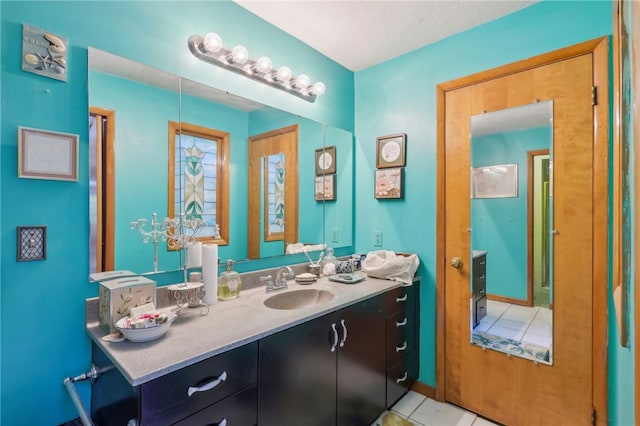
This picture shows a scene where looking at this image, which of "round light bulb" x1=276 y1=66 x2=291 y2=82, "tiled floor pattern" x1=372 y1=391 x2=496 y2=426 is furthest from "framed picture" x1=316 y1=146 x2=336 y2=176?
"tiled floor pattern" x1=372 y1=391 x2=496 y2=426

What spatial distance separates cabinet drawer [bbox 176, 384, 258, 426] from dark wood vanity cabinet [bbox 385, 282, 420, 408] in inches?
38.3

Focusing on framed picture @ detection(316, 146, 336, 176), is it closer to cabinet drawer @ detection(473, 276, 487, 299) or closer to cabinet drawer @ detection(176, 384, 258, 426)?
cabinet drawer @ detection(473, 276, 487, 299)

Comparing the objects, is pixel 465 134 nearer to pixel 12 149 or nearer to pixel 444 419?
pixel 444 419

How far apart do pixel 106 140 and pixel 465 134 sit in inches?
77.8

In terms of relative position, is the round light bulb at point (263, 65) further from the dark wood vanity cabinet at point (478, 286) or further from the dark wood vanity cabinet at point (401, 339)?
the dark wood vanity cabinet at point (478, 286)

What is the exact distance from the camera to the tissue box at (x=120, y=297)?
42.7 inches

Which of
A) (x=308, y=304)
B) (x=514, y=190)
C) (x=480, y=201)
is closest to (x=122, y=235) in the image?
(x=308, y=304)

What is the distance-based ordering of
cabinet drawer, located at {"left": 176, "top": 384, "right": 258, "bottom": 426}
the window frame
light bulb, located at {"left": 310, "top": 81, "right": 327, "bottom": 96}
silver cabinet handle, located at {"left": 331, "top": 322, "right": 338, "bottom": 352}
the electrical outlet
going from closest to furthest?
cabinet drawer, located at {"left": 176, "top": 384, "right": 258, "bottom": 426} → silver cabinet handle, located at {"left": 331, "top": 322, "right": 338, "bottom": 352} → the window frame → light bulb, located at {"left": 310, "top": 81, "right": 327, "bottom": 96} → the electrical outlet

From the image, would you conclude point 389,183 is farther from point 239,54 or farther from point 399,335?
point 239,54

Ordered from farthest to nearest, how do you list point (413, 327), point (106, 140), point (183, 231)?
1. point (413, 327)
2. point (183, 231)
3. point (106, 140)

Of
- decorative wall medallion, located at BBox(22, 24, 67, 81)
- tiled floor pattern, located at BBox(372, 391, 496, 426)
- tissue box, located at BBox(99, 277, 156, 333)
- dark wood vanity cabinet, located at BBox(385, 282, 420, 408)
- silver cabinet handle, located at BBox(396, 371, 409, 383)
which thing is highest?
decorative wall medallion, located at BBox(22, 24, 67, 81)

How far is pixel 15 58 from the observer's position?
105 cm

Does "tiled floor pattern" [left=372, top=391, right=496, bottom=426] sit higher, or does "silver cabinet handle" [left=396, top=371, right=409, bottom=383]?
"silver cabinet handle" [left=396, top=371, right=409, bottom=383]

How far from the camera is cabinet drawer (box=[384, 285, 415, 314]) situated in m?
1.86
